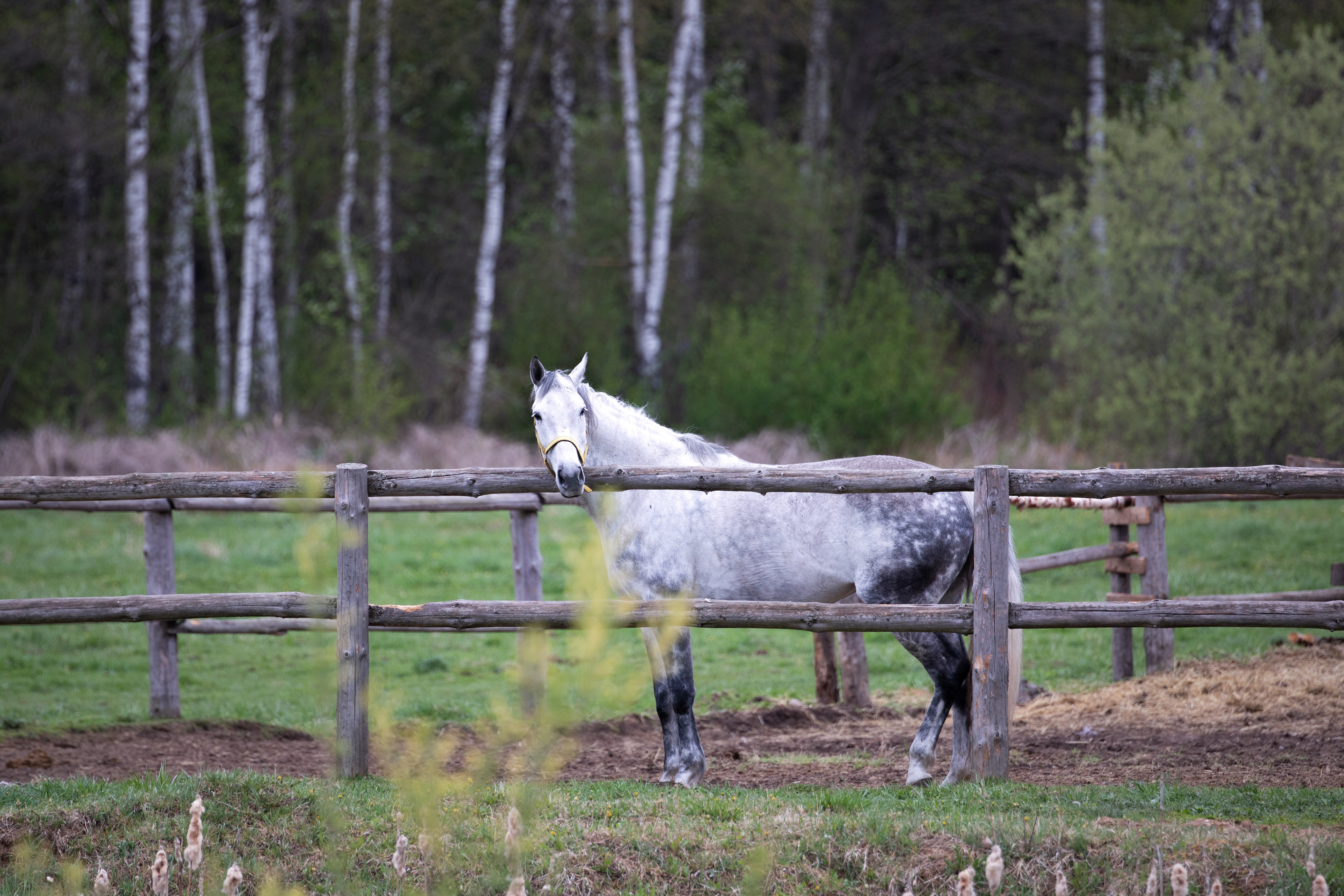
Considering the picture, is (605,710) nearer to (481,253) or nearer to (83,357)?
(481,253)

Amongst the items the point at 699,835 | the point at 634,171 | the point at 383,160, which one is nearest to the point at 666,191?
the point at 634,171

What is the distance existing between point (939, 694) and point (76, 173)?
20.5 metres

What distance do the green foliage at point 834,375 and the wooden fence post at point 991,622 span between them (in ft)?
41.2

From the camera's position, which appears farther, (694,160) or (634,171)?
(694,160)

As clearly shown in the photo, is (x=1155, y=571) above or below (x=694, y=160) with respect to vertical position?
below

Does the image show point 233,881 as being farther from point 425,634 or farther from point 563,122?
point 563,122

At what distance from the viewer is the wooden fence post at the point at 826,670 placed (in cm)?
821

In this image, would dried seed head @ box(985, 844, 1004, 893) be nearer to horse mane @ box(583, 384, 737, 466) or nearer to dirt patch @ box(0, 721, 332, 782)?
horse mane @ box(583, 384, 737, 466)

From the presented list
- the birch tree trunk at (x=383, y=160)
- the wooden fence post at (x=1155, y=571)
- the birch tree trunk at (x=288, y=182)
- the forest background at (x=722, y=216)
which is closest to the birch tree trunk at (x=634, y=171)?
the forest background at (x=722, y=216)

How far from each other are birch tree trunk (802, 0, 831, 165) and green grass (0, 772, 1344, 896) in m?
20.5

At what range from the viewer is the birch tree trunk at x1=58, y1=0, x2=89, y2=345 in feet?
62.2

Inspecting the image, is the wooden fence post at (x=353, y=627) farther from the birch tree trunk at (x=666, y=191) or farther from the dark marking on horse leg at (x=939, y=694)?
the birch tree trunk at (x=666, y=191)

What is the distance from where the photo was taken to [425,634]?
11.5 metres

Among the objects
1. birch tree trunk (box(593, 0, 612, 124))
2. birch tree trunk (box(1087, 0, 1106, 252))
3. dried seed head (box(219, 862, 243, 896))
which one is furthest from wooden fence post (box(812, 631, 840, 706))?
birch tree trunk (box(593, 0, 612, 124))
